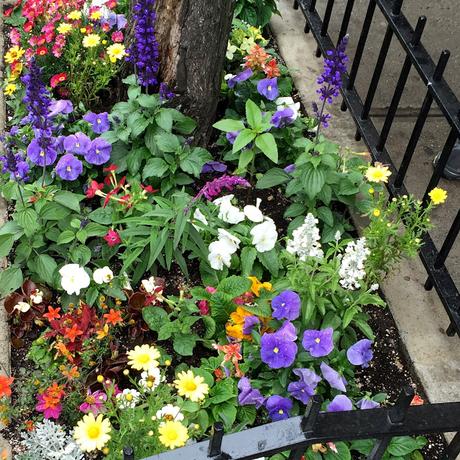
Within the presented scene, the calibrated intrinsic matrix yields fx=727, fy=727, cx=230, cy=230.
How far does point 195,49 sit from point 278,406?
171 cm

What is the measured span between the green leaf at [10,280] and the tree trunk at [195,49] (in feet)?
3.71

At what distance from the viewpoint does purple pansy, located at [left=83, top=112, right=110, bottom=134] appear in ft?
11.3

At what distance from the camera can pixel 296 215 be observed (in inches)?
129

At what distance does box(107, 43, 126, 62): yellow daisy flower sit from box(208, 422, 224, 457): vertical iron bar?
2451mm

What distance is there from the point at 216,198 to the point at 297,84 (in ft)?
3.41

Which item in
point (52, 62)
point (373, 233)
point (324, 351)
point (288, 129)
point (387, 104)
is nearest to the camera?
point (324, 351)

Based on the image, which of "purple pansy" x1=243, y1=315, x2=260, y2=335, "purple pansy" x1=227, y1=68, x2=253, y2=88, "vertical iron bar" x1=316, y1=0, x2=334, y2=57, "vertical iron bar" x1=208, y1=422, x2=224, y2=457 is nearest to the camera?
"vertical iron bar" x1=208, y1=422, x2=224, y2=457

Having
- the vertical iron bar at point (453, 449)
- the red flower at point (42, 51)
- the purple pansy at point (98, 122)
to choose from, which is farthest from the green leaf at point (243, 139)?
the vertical iron bar at point (453, 449)

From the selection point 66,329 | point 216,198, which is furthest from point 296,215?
point 66,329

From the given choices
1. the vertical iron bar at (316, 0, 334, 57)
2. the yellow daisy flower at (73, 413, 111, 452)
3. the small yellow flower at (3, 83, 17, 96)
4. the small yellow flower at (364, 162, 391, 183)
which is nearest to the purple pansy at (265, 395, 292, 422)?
the yellow daisy flower at (73, 413, 111, 452)

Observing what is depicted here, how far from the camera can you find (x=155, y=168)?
330 centimetres

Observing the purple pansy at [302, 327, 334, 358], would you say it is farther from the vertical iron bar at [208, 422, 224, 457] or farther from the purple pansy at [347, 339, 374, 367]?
the vertical iron bar at [208, 422, 224, 457]

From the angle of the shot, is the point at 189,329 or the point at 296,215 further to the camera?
the point at 296,215

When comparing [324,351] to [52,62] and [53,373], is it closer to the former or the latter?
[53,373]
